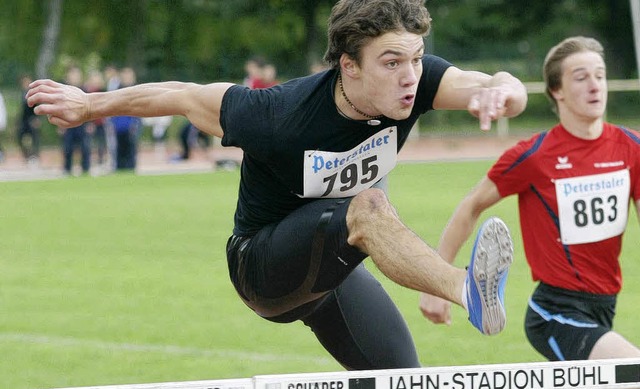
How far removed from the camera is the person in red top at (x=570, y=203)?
5.67 meters

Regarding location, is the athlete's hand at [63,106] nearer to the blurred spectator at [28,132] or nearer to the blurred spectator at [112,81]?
the blurred spectator at [112,81]

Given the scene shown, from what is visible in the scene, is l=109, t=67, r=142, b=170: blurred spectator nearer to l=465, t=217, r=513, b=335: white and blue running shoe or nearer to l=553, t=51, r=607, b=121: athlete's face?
l=553, t=51, r=607, b=121: athlete's face

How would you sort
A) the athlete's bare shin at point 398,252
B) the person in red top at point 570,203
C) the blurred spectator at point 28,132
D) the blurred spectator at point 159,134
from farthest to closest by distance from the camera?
the blurred spectator at point 159,134
the blurred spectator at point 28,132
the person in red top at point 570,203
the athlete's bare shin at point 398,252

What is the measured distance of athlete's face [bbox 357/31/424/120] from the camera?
4949 millimetres

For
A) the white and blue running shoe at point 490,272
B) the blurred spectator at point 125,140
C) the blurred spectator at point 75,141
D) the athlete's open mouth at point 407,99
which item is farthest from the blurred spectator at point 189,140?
the white and blue running shoe at point 490,272

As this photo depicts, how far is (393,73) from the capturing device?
4969 millimetres

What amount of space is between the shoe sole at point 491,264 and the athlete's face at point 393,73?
787 millimetres

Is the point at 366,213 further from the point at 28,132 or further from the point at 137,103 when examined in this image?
the point at 28,132

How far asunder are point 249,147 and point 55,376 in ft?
10.00

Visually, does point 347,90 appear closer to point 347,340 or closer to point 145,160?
point 347,340

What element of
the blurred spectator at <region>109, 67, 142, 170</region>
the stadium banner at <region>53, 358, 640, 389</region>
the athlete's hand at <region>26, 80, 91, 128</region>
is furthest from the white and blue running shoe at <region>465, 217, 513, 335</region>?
the blurred spectator at <region>109, 67, 142, 170</region>

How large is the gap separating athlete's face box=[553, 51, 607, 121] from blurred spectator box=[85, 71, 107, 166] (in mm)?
18119

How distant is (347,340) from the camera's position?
563 centimetres

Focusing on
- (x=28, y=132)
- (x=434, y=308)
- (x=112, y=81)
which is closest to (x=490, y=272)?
(x=434, y=308)
